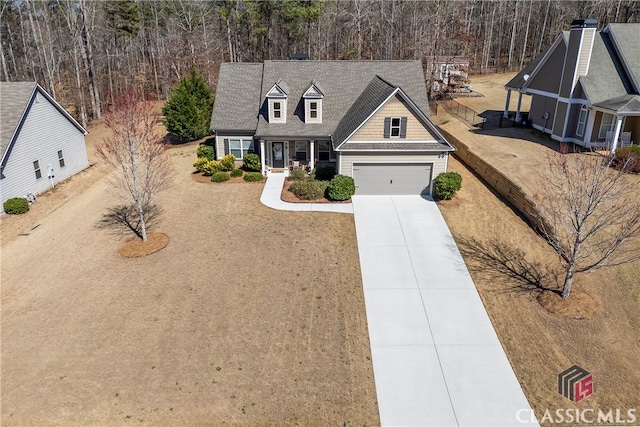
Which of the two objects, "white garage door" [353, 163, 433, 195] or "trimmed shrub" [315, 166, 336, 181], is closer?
"white garage door" [353, 163, 433, 195]

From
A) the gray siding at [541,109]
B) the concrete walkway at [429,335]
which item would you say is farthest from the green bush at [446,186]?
the gray siding at [541,109]

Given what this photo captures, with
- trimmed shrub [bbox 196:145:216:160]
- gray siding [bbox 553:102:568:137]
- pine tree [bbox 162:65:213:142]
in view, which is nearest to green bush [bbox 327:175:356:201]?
trimmed shrub [bbox 196:145:216:160]

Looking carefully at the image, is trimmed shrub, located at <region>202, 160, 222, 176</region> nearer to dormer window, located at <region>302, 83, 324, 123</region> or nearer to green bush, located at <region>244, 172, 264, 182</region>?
green bush, located at <region>244, 172, 264, 182</region>

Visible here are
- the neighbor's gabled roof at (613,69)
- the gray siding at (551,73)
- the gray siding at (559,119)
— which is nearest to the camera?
the neighbor's gabled roof at (613,69)

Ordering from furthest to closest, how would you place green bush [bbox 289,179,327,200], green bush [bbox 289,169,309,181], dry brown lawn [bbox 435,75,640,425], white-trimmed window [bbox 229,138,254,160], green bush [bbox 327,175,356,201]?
white-trimmed window [bbox 229,138,254,160], green bush [bbox 289,169,309,181], green bush [bbox 289,179,327,200], green bush [bbox 327,175,356,201], dry brown lawn [bbox 435,75,640,425]

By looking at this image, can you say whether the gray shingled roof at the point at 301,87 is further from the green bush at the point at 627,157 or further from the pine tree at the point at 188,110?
the green bush at the point at 627,157

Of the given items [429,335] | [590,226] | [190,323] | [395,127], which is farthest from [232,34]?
[429,335]

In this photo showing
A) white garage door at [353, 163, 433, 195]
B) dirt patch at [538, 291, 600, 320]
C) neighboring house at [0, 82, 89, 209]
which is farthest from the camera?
white garage door at [353, 163, 433, 195]

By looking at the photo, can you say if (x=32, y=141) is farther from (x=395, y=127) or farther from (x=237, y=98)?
(x=395, y=127)
